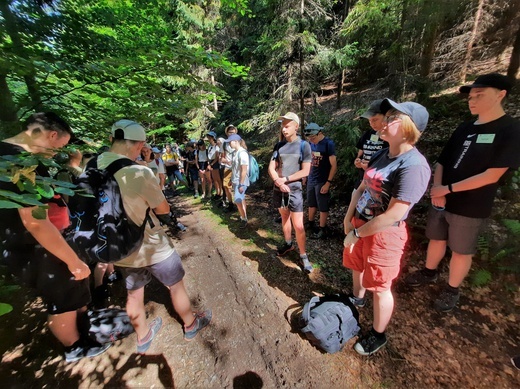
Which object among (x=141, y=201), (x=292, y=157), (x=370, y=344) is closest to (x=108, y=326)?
(x=141, y=201)

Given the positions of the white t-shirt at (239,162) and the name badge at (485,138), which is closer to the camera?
the name badge at (485,138)

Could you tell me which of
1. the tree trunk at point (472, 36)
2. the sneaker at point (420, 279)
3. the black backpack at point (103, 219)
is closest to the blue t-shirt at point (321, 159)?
the sneaker at point (420, 279)

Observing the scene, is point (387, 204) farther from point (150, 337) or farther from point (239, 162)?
point (239, 162)

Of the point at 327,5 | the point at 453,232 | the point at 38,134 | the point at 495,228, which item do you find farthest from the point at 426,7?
the point at 38,134

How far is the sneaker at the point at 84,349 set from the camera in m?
2.54

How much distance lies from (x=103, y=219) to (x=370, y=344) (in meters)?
3.01

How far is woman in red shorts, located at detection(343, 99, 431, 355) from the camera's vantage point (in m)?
1.87

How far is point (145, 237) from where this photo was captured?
91.1 inches

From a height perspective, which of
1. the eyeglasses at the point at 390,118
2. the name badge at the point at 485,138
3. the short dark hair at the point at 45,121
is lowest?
the name badge at the point at 485,138

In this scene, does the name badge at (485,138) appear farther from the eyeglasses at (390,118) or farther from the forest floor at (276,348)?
the forest floor at (276,348)

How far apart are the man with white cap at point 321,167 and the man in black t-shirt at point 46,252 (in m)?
3.73

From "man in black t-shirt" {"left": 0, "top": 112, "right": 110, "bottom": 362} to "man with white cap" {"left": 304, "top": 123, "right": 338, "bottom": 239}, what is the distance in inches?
147

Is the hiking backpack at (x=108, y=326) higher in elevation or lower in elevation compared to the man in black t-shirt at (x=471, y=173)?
lower

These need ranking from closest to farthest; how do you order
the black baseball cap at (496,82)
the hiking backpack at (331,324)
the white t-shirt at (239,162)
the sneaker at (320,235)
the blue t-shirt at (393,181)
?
the blue t-shirt at (393,181)
the black baseball cap at (496,82)
the hiking backpack at (331,324)
the sneaker at (320,235)
the white t-shirt at (239,162)
